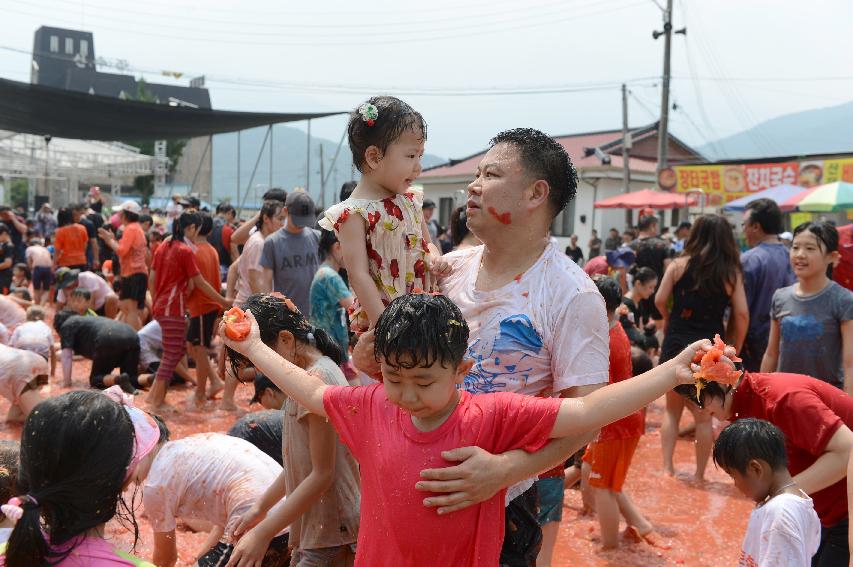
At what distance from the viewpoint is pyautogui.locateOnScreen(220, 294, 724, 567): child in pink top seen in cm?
180

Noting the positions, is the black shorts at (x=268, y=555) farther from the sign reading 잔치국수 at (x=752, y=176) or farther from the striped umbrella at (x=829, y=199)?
the sign reading 잔치국수 at (x=752, y=176)

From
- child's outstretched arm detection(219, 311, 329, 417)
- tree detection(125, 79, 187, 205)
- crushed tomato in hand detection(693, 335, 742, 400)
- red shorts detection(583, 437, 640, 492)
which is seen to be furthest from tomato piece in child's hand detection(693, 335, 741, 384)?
tree detection(125, 79, 187, 205)

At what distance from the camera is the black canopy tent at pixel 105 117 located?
13.6 m

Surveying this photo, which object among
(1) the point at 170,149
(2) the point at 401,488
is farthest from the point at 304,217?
(1) the point at 170,149

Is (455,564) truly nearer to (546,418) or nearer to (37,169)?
(546,418)

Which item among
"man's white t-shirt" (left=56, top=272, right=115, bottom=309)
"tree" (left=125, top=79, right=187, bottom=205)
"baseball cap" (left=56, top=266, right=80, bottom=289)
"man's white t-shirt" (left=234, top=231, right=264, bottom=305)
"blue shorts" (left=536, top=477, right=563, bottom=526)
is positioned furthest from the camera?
"tree" (left=125, top=79, right=187, bottom=205)

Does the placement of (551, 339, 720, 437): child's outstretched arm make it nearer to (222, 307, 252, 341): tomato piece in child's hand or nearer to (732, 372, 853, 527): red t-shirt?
(222, 307, 252, 341): tomato piece in child's hand

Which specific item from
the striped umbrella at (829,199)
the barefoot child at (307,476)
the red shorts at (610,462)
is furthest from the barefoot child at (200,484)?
the striped umbrella at (829,199)

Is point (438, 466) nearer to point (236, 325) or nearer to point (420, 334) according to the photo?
point (420, 334)

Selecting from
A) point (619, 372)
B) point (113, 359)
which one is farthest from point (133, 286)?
point (619, 372)

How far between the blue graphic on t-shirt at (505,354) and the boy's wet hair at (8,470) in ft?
5.59

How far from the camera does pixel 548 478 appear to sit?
3.18 metres

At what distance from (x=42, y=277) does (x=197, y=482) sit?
11.6 m

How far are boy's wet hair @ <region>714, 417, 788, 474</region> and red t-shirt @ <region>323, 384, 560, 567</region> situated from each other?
1.35m
